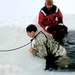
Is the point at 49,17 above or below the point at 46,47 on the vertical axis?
above

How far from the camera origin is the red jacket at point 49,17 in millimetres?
4008

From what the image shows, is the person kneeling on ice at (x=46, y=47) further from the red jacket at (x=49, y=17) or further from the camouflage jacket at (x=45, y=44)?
the red jacket at (x=49, y=17)

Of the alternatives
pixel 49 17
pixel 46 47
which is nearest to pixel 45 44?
pixel 46 47

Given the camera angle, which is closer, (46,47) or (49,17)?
(46,47)

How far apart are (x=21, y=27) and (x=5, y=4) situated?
123cm

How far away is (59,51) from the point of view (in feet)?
11.2

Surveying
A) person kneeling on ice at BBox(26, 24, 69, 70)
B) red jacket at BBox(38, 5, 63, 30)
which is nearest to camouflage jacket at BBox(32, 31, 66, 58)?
Answer: person kneeling on ice at BBox(26, 24, 69, 70)

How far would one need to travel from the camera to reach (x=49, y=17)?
4.04m

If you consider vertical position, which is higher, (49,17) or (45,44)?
(49,17)

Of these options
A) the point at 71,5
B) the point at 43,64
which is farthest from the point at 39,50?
the point at 71,5

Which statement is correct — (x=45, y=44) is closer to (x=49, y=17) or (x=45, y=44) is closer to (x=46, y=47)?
(x=46, y=47)

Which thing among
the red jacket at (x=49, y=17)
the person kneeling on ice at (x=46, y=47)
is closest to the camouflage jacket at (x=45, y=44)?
A: the person kneeling on ice at (x=46, y=47)

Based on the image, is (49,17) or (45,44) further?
(49,17)

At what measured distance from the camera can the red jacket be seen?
4008mm
